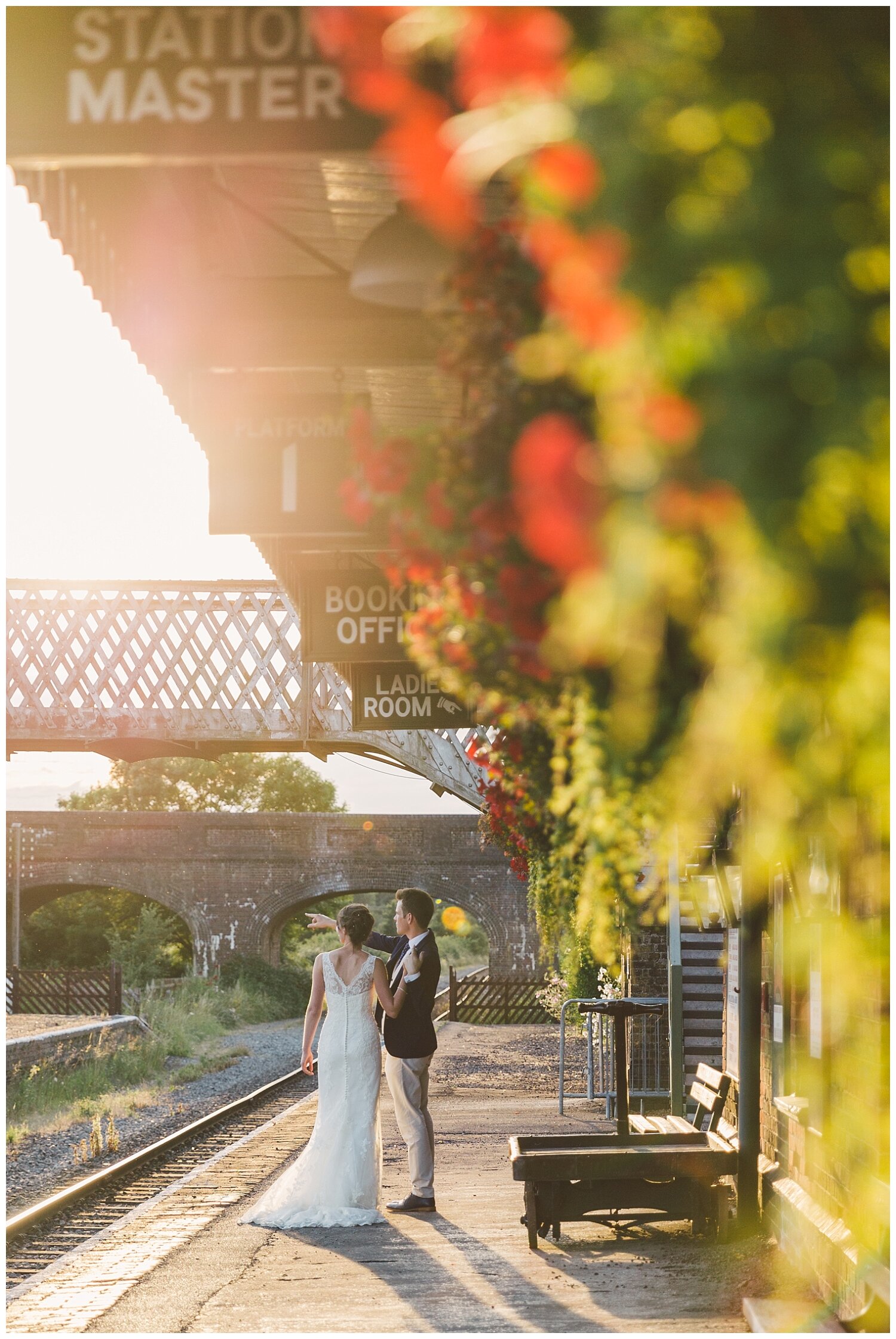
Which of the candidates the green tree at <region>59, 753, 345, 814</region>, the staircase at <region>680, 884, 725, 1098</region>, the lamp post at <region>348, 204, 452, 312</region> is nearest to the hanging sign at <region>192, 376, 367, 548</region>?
the lamp post at <region>348, 204, 452, 312</region>

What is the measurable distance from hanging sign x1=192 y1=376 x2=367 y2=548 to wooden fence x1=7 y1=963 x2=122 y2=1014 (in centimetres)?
2085

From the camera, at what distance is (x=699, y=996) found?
1194 centimetres

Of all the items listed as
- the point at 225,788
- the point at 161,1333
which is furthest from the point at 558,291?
the point at 225,788

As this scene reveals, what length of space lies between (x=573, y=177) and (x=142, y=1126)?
13421 mm

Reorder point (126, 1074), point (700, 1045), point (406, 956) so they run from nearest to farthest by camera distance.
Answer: point (406, 956) < point (700, 1045) < point (126, 1074)

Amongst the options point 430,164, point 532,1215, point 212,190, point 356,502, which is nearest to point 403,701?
point 532,1215

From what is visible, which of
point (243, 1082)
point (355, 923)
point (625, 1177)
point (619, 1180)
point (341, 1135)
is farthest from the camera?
point (243, 1082)

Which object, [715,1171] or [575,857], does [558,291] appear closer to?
Answer: [575,857]

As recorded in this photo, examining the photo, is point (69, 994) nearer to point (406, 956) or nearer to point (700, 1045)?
point (700, 1045)

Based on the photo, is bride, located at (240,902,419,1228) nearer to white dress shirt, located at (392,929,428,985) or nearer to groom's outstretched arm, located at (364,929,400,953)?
white dress shirt, located at (392,929,428,985)

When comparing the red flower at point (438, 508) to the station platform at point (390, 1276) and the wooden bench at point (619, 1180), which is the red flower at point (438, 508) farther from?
the wooden bench at point (619, 1180)

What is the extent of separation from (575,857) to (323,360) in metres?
2.19

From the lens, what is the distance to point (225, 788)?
77.4 m

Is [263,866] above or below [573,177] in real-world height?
below
